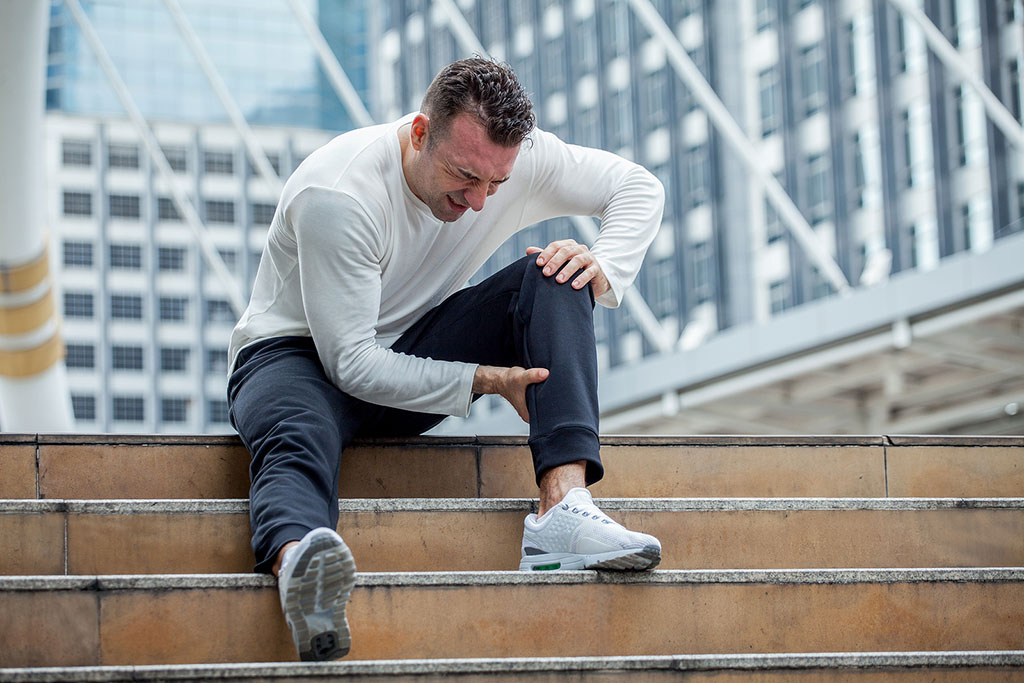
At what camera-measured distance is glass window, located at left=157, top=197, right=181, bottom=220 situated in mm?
69562

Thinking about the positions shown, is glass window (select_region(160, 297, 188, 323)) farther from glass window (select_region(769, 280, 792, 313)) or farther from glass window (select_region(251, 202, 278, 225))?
glass window (select_region(769, 280, 792, 313))

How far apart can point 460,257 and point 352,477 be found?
56 cm

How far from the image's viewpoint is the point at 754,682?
99.0 inches

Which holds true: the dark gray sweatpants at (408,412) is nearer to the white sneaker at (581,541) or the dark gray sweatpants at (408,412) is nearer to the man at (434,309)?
the man at (434,309)

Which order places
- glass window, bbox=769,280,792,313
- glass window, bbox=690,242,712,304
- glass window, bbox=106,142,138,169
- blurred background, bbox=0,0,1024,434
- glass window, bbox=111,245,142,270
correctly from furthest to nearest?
glass window, bbox=106,142,138,169 → glass window, bbox=111,245,142,270 → glass window, bbox=690,242,712,304 → glass window, bbox=769,280,792,313 → blurred background, bbox=0,0,1024,434

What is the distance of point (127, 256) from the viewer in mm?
70250

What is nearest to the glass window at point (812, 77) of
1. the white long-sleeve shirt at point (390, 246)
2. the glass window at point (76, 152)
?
the white long-sleeve shirt at point (390, 246)

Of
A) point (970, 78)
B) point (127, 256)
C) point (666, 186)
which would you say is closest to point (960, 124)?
point (666, 186)

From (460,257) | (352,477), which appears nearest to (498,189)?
(460,257)

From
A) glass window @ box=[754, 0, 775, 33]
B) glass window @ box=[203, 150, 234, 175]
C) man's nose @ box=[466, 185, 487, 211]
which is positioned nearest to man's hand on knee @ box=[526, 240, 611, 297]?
man's nose @ box=[466, 185, 487, 211]

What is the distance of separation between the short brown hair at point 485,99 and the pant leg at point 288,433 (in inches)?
23.2

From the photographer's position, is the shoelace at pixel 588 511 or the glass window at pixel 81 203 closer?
the shoelace at pixel 588 511

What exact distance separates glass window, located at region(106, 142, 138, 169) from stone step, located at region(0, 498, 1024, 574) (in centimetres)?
7056

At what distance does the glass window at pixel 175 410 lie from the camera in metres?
68.9
